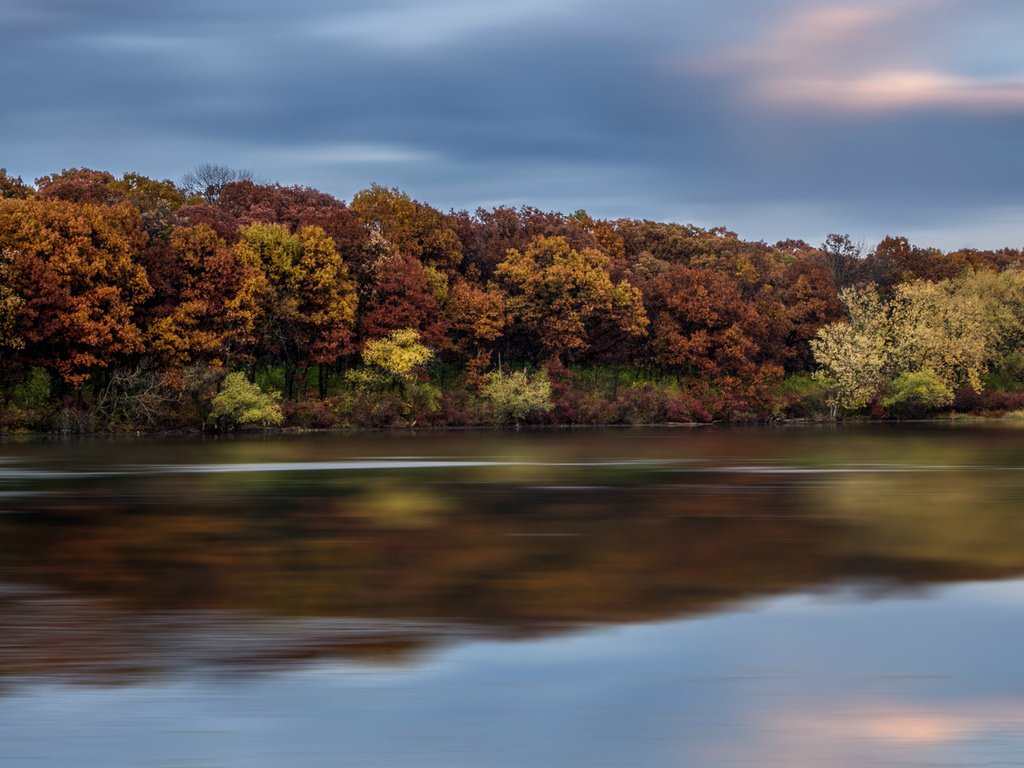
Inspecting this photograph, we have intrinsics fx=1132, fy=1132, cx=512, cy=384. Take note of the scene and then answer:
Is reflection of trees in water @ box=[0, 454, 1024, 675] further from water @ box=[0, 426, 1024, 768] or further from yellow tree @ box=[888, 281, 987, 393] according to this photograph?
yellow tree @ box=[888, 281, 987, 393]

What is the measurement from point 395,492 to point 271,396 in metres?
34.6

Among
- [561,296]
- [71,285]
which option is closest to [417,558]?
[71,285]

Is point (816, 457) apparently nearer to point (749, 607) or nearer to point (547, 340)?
point (749, 607)

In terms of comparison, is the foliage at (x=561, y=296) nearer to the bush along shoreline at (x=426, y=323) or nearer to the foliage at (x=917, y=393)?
the bush along shoreline at (x=426, y=323)

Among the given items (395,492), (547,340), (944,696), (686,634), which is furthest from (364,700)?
(547,340)

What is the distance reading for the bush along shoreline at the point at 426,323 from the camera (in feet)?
172

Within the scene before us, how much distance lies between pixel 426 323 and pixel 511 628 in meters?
58.5

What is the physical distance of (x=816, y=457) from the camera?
3762 centimetres

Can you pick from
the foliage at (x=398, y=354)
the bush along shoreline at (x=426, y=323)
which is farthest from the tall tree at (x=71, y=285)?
the foliage at (x=398, y=354)

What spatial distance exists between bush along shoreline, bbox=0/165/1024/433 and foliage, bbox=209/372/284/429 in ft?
0.39

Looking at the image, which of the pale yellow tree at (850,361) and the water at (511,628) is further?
the pale yellow tree at (850,361)

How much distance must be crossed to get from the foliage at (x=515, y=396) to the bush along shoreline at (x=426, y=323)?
17cm

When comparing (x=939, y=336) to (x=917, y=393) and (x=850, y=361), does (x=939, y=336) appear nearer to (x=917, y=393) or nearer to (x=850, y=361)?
(x=917, y=393)

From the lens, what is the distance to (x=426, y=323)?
68375 millimetres
